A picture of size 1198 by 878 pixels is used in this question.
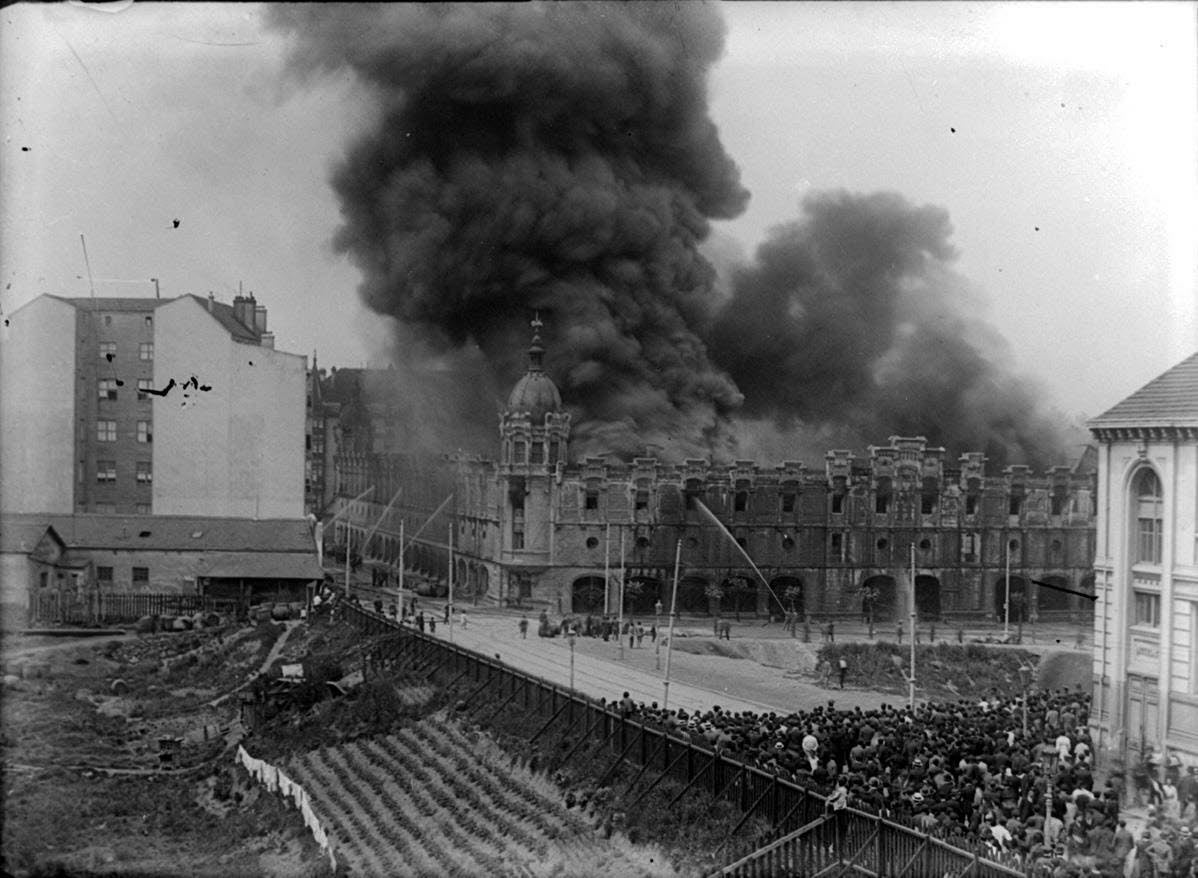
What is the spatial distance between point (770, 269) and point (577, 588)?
20797mm

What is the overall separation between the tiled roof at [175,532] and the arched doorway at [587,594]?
1234cm

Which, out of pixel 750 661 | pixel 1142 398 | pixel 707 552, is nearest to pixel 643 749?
pixel 1142 398

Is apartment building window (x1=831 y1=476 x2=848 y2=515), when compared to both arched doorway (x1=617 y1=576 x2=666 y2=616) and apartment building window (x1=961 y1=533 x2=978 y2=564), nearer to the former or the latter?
apartment building window (x1=961 y1=533 x2=978 y2=564)

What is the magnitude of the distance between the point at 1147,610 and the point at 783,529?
35593 mm

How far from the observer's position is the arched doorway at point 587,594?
6419 centimetres

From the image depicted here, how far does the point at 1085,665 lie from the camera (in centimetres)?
5234

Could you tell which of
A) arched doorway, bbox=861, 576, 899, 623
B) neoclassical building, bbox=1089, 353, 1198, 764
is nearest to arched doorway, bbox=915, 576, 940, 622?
arched doorway, bbox=861, 576, 899, 623

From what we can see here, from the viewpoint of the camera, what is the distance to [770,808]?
79.2 feet

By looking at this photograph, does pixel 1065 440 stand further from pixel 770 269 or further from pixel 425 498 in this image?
pixel 425 498

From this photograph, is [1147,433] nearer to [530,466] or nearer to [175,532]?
[530,466]

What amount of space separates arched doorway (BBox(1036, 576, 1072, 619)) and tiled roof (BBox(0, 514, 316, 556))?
3362cm

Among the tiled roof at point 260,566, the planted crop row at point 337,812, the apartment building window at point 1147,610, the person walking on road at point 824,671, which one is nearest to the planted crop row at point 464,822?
the planted crop row at point 337,812

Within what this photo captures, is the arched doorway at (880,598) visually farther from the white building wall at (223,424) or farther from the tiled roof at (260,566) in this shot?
the white building wall at (223,424)

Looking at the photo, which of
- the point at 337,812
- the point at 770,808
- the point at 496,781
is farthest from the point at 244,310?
the point at 770,808
